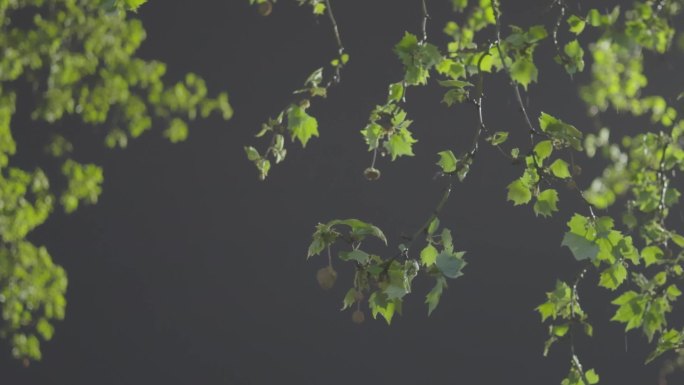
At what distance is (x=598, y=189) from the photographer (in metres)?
3.23

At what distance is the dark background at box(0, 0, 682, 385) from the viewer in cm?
479

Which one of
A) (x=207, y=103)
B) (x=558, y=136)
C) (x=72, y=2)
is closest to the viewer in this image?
(x=558, y=136)

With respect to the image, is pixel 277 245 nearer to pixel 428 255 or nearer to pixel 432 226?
pixel 428 255

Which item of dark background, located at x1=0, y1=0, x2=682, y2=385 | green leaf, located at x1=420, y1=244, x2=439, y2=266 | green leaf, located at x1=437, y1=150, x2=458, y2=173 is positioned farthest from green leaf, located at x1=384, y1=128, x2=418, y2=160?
dark background, located at x1=0, y1=0, x2=682, y2=385

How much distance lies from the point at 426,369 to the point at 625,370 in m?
0.77

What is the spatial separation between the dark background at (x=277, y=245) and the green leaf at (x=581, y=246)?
2778 millimetres

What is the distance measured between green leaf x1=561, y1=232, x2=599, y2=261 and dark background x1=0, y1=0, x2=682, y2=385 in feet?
9.11

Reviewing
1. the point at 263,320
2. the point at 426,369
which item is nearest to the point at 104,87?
the point at 263,320


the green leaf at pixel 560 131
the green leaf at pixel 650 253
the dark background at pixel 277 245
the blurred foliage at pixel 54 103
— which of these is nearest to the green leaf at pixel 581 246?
the green leaf at pixel 560 131

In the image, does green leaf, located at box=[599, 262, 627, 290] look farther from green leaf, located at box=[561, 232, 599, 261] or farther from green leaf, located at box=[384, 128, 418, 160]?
green leaf, located at box=[384, 128, 418, 160]

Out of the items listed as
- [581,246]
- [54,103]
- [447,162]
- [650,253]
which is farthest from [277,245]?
[581,246]

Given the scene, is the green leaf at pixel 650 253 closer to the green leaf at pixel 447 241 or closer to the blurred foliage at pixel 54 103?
the green leaf at pixel 447 241

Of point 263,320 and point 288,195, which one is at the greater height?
point 288,195

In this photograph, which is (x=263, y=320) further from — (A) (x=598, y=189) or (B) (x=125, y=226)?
(A) (x=598, y=189)
